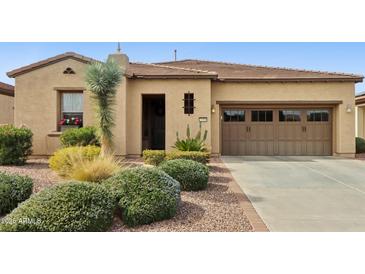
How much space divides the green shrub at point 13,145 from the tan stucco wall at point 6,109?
1095 cm

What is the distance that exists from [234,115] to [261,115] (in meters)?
1.40

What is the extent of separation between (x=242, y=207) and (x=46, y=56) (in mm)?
11598

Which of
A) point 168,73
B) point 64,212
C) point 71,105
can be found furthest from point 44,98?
point 64,212

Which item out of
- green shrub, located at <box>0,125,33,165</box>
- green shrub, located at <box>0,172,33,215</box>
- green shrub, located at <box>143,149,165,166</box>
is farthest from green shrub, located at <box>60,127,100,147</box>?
green shrub, located at <box>0,172,33,215</box>

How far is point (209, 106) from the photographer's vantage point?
14555 millimetres

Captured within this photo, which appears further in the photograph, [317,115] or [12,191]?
[317,115]

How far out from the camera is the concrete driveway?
537cm

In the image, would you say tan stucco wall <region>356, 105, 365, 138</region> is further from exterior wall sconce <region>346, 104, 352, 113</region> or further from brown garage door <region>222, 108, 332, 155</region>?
exterior wall sconce <region>346, 104, 352, 113</region>

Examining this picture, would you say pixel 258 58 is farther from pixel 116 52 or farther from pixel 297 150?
pixel 116 52

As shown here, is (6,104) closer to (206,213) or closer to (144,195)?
(144,195)

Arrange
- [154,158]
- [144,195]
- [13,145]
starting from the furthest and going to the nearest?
[154,158]
[13,145]
[144,195]

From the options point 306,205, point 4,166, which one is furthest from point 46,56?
point 306,205

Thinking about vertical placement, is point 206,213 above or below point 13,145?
below

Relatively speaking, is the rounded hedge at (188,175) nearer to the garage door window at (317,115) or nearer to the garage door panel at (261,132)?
the garage door panel at (261,132)
